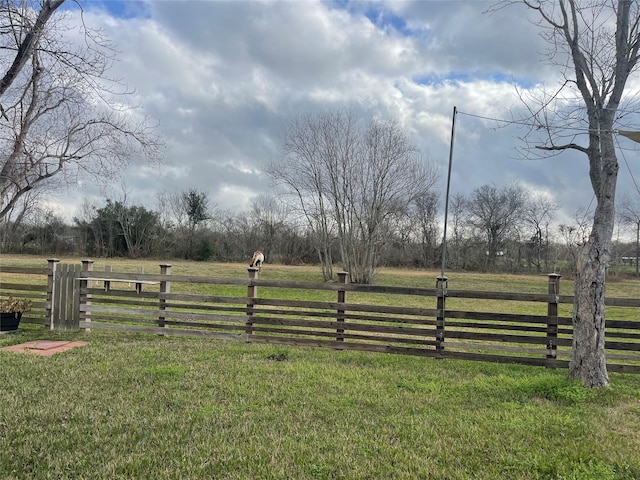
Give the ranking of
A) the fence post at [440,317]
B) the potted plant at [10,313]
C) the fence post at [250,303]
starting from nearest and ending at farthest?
the fence post at [440,317] → the fence post at [250,303] → the potted plant at [10,313]

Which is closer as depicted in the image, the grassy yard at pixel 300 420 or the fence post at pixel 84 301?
the grassy yard at pixel 300 420

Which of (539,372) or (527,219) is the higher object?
(527,219)

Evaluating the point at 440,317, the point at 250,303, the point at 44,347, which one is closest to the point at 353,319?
the point at 440,317

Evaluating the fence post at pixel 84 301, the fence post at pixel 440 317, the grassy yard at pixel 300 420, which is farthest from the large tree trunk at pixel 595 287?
the fence post at pixel 84 301

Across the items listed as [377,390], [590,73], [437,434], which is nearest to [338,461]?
[437,434]

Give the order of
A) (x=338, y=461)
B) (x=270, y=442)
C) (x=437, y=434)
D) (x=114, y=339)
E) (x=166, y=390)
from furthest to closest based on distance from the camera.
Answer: (x=114, y=339) < (x=166, y=390) < (x=437, y=434) < (x=270, y=442) < (x=338, y=461)

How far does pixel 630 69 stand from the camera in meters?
5.29

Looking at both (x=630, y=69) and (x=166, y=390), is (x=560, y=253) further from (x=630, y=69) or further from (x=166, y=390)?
(x=166, y=390)

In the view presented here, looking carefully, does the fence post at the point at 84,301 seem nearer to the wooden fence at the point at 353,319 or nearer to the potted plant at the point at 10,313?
the wooden fence at the point at 353,319

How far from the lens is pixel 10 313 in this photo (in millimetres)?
7535

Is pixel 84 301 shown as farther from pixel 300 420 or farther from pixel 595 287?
pixel 595 287

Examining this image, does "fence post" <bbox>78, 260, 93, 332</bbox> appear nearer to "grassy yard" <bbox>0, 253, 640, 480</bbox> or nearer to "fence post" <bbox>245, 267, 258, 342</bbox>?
"grassy yard" <bbox>0, 253, 640, 480</bbox>

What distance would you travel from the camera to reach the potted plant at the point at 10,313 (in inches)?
295

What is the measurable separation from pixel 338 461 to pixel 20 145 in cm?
665
